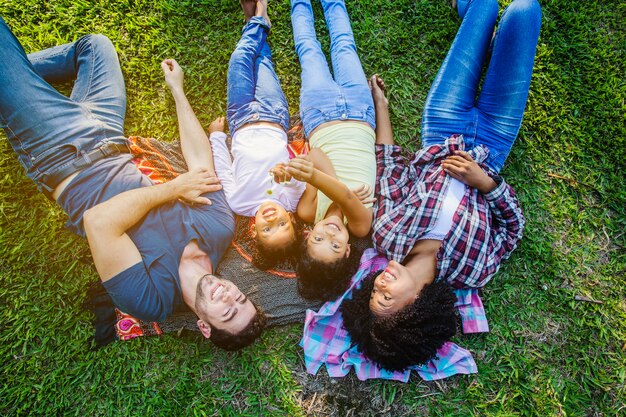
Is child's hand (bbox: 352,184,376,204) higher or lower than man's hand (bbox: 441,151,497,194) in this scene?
lower

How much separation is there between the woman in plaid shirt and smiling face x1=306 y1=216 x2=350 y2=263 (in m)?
0.40

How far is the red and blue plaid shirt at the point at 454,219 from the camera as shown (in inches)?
128

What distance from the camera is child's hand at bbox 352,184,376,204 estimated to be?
3380 millimetres

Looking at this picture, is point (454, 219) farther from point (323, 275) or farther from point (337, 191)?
point (323, 275)

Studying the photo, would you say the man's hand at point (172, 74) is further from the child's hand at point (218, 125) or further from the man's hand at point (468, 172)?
the man's hand at point (468, 172)

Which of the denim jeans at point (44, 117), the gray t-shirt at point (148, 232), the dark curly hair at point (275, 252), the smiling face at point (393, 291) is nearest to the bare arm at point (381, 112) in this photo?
the dark curly hair at point (275, 252)

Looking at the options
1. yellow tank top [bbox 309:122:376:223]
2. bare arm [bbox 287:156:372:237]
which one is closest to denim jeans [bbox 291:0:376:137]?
yellow tank top [bbox 309:122:376:223]

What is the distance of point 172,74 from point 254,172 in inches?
55.9

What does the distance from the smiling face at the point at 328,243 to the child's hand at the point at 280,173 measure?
0.50 m

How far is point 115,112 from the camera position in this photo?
3.53m

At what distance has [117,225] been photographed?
3.06 metres

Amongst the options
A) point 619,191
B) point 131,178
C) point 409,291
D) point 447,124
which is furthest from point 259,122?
point 619,191

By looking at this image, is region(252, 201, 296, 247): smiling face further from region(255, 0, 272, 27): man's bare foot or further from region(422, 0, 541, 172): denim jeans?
region(255, 0, 272, 27): man's bare foot

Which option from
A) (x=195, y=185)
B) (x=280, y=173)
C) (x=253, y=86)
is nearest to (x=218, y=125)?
(x=253, y=86)
